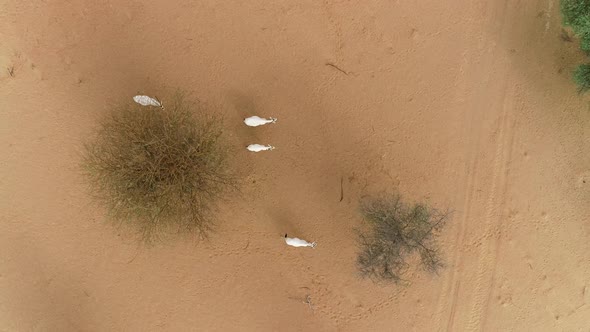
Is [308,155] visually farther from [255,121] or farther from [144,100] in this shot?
[144,100]

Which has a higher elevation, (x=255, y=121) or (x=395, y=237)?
(x=255, y=121)

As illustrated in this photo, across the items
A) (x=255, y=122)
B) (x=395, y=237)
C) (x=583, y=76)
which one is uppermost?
(x=583, y=76)

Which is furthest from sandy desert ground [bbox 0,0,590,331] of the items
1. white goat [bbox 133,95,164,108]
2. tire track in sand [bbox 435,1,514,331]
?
white goat [bbox 133,95,164,108]

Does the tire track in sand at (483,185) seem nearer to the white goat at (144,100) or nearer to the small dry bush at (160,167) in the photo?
the small dry bush at (160,167)

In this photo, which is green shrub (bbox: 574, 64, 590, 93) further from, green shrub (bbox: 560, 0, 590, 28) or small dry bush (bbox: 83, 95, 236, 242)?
small dry bush (bbox: 83, 95, 236, 242)


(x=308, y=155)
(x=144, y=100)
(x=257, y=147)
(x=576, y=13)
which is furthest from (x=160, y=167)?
(x=576, y=13)

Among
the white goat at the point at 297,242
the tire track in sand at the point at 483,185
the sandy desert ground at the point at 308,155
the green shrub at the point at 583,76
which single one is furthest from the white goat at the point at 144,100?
the green shrub at the point at 583,76

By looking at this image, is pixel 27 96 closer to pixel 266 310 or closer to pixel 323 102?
pixel 323 102
